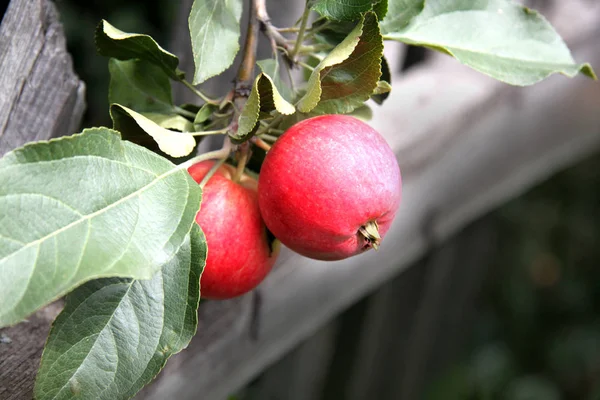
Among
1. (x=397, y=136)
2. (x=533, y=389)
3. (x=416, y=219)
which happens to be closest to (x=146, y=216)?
(x=397, y=136)

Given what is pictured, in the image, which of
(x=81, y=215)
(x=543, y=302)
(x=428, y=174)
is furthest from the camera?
(x=543, y=302)

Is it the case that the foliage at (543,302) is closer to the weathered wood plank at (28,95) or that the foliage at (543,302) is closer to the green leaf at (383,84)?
the green leaf at (383,84)

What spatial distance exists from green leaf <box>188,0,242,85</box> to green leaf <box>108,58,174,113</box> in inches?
3.9

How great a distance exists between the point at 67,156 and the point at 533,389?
2.24m

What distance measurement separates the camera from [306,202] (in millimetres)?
564

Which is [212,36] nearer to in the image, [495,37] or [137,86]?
[137,86]

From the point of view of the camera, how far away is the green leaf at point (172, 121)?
66 centimetres

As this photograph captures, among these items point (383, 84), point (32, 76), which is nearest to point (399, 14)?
point (383, 84)

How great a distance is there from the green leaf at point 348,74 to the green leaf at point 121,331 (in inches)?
5.9

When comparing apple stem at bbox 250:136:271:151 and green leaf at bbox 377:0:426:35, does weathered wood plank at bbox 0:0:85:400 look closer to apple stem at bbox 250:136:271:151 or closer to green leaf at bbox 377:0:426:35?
apple stem at bbox 250:136:271:151

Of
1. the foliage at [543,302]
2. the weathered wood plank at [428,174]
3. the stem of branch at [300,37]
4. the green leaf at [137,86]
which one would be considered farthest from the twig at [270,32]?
the foliage at [543,302]

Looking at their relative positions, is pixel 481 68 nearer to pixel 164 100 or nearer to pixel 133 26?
pixel 164 100

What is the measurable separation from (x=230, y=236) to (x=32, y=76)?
0.80 ft

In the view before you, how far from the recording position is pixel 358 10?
584 mm
